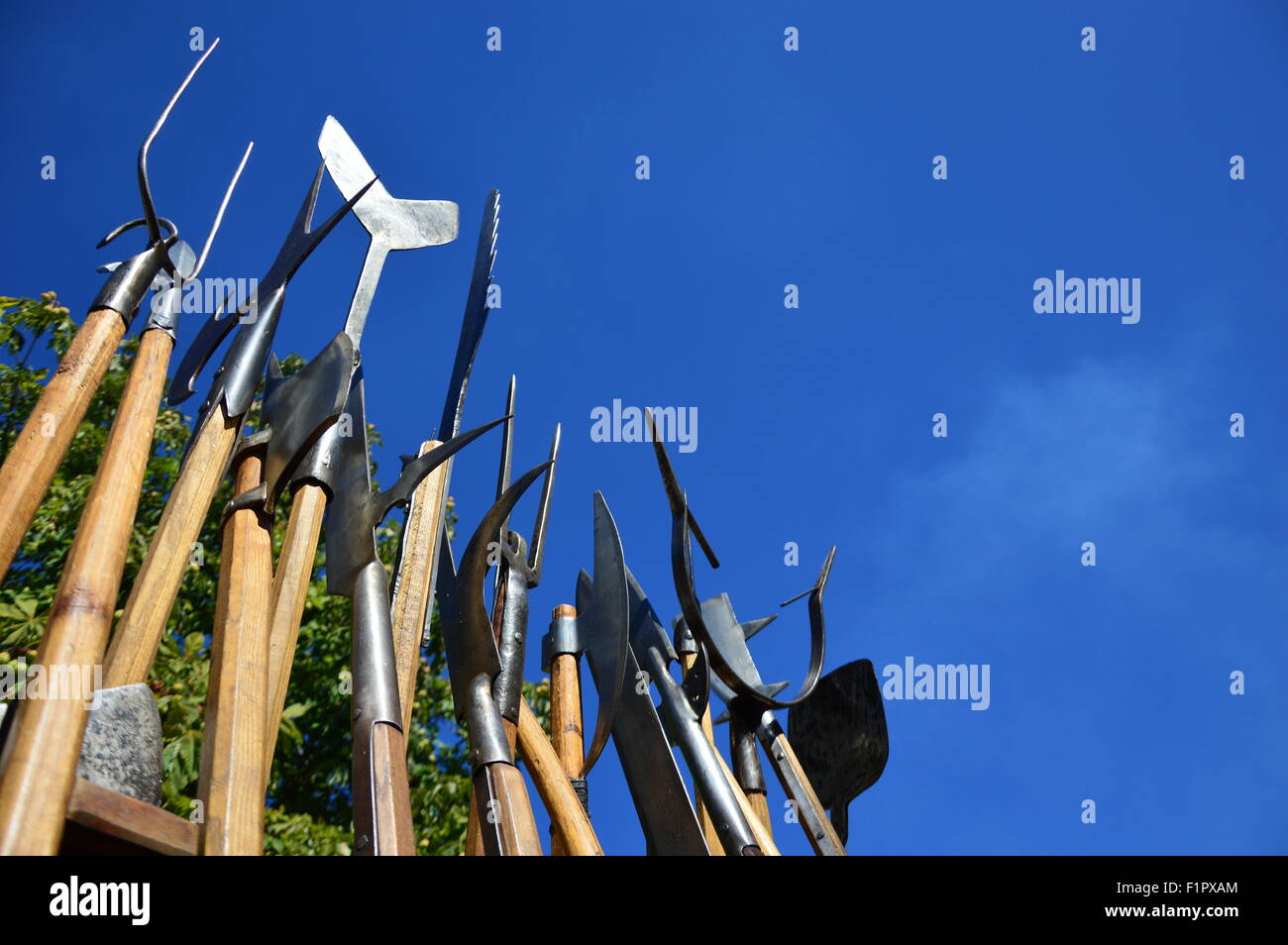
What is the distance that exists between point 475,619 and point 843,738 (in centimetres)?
178

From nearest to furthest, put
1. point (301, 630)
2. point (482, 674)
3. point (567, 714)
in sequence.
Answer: point (482, 674) → point (567, 714) → point (301, 630)

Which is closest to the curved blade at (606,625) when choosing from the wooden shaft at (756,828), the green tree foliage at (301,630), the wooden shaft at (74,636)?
the wooden shaft at (756,828)

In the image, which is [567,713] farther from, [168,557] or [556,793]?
[168,557]

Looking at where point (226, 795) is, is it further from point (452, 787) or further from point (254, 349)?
point (452, 787)

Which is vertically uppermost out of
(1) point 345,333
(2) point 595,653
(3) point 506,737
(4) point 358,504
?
(1) point 345,333

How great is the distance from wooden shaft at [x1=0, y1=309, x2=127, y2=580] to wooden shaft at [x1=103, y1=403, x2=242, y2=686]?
19 cm

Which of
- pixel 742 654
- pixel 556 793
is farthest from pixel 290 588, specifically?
pixel 742 654

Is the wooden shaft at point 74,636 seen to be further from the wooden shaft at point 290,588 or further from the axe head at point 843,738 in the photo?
the axe head at point 843,738

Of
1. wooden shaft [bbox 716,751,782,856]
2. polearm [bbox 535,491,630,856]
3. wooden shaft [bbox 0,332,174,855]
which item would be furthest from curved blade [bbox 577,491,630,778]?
wooden shaft [bbox 0,332,174,855]

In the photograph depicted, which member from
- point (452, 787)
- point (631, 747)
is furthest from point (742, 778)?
point (452, 787)

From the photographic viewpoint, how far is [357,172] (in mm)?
3293

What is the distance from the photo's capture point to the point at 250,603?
199cm
